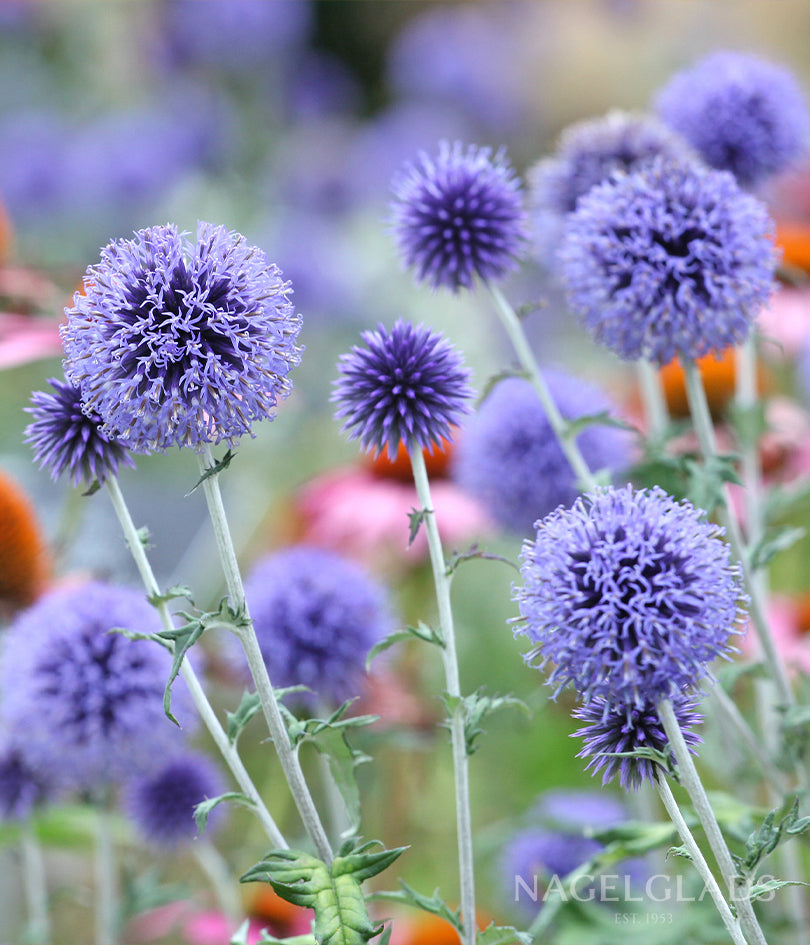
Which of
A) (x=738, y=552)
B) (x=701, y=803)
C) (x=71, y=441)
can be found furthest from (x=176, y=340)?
(x=738, y=552)

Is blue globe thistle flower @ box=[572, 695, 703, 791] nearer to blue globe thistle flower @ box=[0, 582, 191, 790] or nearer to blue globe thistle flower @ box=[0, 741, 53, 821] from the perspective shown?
blue globe thistle flower @ box=[0, 582, 191, 790]

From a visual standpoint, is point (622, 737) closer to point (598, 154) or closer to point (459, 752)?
point (459, 752)

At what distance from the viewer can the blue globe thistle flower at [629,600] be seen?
0.61 metres

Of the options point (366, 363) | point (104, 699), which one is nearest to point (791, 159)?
point (366, 363)

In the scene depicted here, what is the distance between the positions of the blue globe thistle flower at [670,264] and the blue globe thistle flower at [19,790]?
0.78m

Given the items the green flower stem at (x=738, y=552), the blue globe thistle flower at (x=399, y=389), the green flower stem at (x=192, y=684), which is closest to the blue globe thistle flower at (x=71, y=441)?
the green flower stem at (x=192, y=684)

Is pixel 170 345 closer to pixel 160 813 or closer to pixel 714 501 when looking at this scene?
pixel 714 501

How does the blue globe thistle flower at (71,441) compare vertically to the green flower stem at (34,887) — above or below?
above

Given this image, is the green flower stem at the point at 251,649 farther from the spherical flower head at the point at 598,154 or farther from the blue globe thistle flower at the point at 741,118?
the blue globe thistle flower at the point at 741,118

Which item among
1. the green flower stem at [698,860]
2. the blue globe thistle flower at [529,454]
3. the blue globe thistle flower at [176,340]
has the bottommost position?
the green flower stem at [698,860]

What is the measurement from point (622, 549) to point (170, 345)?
304mm

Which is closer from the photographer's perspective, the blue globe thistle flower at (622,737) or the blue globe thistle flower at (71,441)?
the blue globe thistle flower at (622,737)

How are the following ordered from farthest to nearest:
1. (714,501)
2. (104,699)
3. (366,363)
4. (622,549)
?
1. (104,699)
2. (714,501)
3. (366,363)
4. (622,549)

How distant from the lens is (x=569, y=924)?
110 cm
